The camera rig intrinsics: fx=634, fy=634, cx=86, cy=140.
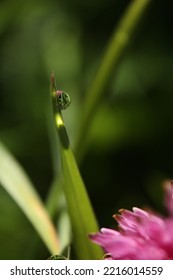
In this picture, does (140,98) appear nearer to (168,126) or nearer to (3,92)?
(168,126)

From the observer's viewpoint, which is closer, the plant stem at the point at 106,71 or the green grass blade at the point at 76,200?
the green grass blade at the point at 76,200

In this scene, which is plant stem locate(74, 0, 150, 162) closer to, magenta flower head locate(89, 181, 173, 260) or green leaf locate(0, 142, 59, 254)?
green leaf locate(0, 142, 59, 254)

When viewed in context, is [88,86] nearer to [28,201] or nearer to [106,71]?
[106,71]

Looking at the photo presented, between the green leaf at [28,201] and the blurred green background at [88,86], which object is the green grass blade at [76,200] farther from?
the blurred green background at [88,86]

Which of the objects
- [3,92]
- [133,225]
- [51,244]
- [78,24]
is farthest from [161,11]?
[133,225]

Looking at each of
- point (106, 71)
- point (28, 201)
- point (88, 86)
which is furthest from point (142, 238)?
point (88, 86)

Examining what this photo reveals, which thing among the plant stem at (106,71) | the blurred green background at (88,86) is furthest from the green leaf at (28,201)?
the blurred green background at (88,86)

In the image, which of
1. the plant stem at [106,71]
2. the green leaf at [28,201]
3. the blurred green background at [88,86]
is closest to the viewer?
the green leaf at [28,201]

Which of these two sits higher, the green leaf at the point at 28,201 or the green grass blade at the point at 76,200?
the green grass blade at the point at 76,200
